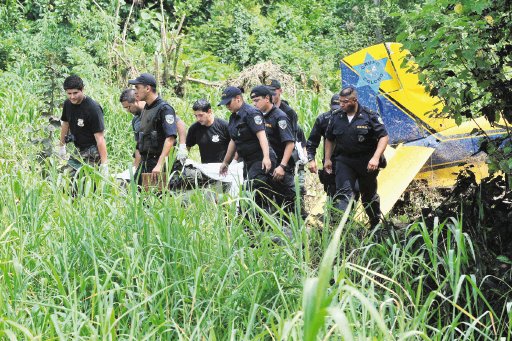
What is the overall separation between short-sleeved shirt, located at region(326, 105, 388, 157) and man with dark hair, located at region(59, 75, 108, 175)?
2.07 m

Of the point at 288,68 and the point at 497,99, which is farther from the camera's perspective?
the point at 288,68

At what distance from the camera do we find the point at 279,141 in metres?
8.25

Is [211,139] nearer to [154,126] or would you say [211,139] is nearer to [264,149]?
[154,126]

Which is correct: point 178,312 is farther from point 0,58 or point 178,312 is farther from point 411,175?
point 0,58

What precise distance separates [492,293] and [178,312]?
75.0 inches

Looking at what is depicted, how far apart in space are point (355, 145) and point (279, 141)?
0.74 meters

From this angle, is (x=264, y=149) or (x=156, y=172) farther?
(x=264, y=149)

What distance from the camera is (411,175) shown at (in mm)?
8523

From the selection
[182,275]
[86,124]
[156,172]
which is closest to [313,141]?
[156,172]

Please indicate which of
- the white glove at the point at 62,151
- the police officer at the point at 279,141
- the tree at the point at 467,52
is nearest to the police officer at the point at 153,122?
the white glove at the point at 62,151

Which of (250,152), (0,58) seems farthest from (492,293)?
(0,58)

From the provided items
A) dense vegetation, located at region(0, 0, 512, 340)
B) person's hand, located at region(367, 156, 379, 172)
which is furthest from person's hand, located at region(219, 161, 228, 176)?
dense vegetation, located at region(0, 0, 512, 340)

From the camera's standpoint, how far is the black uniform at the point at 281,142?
7941mm

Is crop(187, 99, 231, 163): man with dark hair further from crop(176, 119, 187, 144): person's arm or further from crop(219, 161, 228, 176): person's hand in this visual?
crop(219, 161, 228, 176): person's hand
